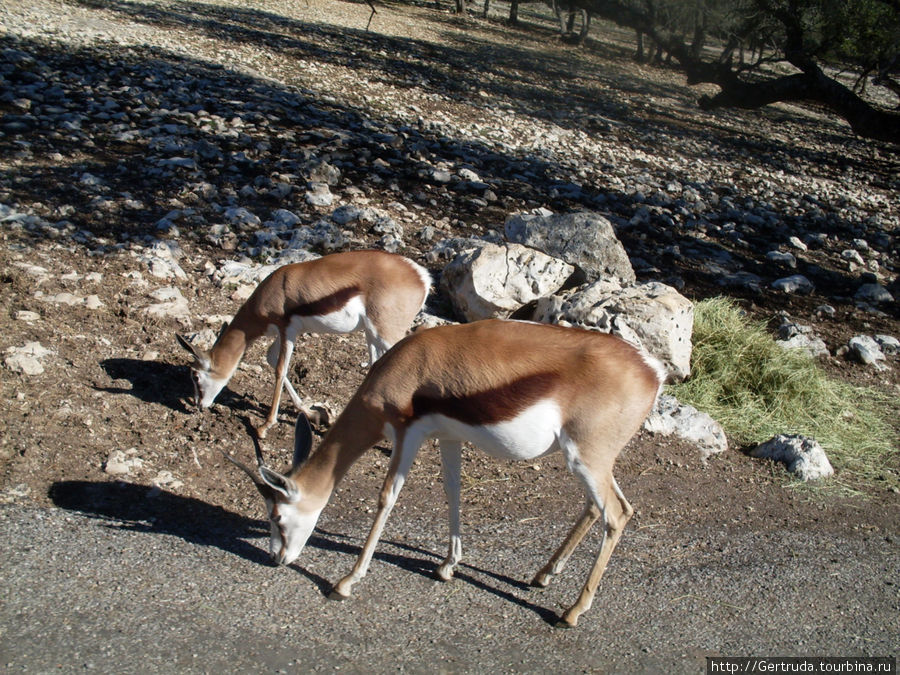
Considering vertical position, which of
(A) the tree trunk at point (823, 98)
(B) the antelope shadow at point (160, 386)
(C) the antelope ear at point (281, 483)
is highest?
(A) the tree trunk at point (823, 98)

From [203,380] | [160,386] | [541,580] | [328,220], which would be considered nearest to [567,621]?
[541,580]

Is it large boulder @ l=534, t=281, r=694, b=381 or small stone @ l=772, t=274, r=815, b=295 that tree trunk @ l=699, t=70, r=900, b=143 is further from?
large boulder @ l=534, t=281, r=694, b=381

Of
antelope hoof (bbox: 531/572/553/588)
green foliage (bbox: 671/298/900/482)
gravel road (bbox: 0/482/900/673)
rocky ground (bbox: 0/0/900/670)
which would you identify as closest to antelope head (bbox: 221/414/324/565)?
gravel road (bbox: 0/482/900/673)

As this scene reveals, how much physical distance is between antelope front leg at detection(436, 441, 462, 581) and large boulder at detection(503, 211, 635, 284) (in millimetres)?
3996

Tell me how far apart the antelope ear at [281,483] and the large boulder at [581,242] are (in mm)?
4595

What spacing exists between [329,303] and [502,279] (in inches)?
87.9

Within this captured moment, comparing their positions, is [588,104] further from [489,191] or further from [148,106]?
[148,106]

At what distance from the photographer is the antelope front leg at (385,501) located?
4262mm

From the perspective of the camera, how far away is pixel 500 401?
407 cm

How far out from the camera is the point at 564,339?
4309 mm

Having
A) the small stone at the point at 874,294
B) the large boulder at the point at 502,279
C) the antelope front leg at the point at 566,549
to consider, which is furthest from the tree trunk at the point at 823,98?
the antelope front leg at the point at 566,549

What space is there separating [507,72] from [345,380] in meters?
16.4

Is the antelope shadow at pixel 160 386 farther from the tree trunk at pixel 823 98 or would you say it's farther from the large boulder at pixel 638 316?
the tree trunk at pixel 823 98

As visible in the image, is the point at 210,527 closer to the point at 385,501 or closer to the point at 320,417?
the point at 385,501
